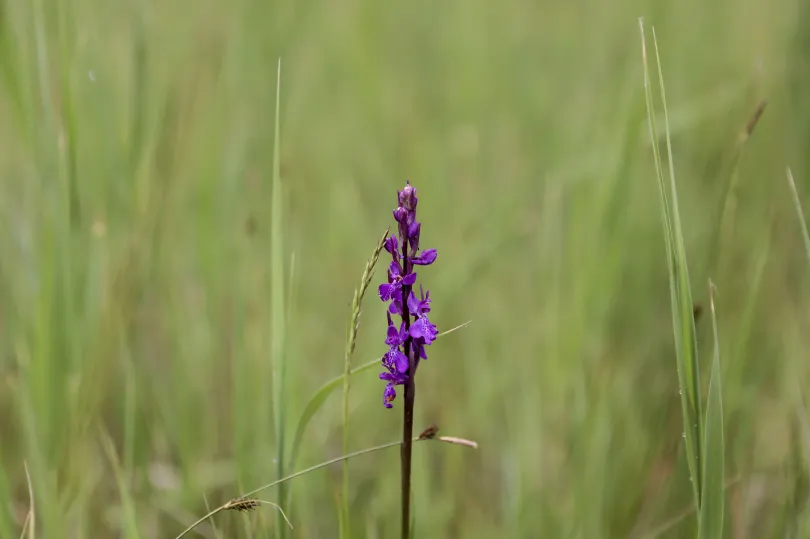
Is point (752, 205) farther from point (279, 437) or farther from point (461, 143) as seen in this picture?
point (279, 437)

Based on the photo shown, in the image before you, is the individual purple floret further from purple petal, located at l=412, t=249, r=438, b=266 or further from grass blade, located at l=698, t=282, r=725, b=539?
grass blade, located at l=698, t=282, r=725, b=539

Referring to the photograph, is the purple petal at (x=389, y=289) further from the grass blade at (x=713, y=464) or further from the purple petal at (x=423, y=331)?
the grass blade at (x=713, y=464)

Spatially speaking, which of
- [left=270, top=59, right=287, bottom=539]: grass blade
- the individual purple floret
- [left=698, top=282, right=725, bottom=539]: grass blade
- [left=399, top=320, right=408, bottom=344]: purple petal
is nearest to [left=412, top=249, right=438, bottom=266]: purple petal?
A: the individual purple floret

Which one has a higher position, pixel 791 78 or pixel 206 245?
pixel 791 78

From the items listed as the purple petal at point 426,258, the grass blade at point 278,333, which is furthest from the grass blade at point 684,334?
the grass blade at point 278,333

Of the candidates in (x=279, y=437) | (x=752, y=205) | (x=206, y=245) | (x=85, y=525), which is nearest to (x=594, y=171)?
(x=752, y=205)

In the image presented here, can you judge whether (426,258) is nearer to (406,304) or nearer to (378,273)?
(406,304)
